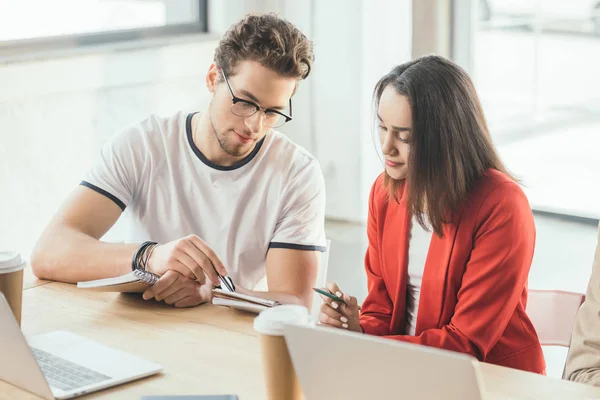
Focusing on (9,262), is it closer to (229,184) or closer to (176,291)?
(176,291)

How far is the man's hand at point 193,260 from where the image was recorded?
5.89ft

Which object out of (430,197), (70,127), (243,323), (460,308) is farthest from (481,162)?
(70,127)

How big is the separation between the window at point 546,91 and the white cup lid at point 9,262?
2.66 metres

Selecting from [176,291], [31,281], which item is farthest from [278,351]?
[31,281]

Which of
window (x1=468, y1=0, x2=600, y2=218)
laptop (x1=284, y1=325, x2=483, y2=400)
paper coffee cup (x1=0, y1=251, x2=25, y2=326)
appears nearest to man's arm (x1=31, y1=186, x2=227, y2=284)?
paper coffee cup (x1=0, y1=251, x2=25, y2=326)

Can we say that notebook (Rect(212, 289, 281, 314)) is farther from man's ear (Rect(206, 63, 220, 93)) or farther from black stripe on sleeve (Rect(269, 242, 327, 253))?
man's ear (Rect(206, 63, 220, 93))

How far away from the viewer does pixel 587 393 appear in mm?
1340

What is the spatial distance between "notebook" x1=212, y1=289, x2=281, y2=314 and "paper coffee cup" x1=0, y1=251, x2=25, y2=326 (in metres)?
0.37

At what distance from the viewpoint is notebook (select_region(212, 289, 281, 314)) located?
1730 mm

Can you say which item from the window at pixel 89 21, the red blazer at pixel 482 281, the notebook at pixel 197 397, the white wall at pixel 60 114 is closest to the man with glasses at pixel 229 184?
the red blazer at pixel 482 281

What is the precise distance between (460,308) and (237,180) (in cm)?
72

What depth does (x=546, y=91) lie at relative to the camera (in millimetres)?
3770

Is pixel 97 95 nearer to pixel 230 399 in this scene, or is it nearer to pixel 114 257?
pixel 114 257

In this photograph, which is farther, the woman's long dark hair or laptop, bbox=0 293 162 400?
the woman's long dark hair
